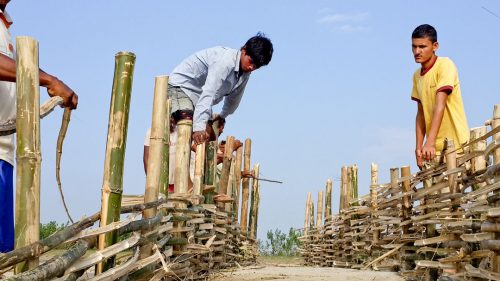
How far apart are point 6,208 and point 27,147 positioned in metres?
0.63

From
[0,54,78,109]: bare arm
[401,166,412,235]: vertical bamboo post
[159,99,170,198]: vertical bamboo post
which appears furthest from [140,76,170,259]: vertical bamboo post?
[401,166,412,235]: vertical bamboo post

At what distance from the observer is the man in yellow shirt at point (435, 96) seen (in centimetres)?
450

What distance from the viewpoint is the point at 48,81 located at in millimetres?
2441

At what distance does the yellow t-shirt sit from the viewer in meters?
4.52

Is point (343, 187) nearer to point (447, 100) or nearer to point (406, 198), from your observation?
point (406, 198)

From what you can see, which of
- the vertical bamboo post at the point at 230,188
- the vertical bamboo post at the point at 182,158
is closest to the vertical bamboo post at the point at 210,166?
the vertical bamboo post at the point at 230,188

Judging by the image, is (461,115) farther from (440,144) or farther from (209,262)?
(209,262)

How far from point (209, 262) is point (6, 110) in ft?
9.78

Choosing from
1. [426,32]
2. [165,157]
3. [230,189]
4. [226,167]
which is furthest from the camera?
[230,189]

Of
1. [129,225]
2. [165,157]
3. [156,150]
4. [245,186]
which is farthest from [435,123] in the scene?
[245,186]

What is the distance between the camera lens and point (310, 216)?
512 inches

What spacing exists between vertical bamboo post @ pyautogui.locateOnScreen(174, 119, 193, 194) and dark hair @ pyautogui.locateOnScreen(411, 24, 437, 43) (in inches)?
59.9

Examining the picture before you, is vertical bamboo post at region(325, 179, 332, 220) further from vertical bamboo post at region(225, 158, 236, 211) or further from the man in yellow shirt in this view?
the man in yellow shirt

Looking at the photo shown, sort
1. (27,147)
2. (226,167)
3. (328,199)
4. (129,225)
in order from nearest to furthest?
(27,147), (129,225), (226,167), (328,199)
